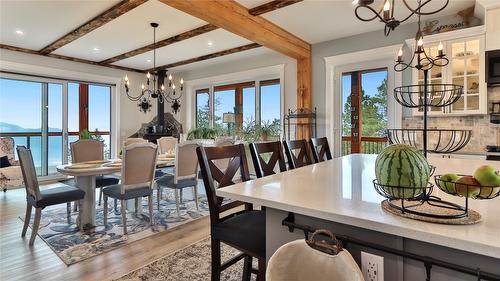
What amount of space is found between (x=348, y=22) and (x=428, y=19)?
1125 millimetres

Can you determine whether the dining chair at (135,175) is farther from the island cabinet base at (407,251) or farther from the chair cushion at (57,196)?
the island cabinet base at (407,251)

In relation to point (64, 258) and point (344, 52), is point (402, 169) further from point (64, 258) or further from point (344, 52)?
point (344, 52)

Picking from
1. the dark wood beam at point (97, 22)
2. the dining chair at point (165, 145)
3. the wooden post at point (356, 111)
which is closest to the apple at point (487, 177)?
the dark wood beam at point (97, 22)

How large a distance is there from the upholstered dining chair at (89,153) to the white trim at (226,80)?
11.3ft

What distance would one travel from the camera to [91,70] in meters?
6.43

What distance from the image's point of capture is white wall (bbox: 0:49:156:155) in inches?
213

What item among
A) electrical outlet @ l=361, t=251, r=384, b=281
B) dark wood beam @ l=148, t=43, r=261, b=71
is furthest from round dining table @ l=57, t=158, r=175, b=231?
dark wood beam @ l=148, t=43, r=261, b=71

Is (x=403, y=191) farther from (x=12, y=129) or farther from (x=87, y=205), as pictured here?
Answer: (x=12, y=129)

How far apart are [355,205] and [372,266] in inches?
7.4

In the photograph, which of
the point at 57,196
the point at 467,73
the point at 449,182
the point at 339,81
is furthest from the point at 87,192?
the point at 467,73

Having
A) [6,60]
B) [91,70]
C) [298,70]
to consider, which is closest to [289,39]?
[298,70]

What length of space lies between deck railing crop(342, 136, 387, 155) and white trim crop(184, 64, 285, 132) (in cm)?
150

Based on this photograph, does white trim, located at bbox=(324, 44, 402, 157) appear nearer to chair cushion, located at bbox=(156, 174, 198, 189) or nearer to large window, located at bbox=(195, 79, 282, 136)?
large window, located at bbox=(195, 79, 282, 136)

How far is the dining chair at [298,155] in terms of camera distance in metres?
2.13
